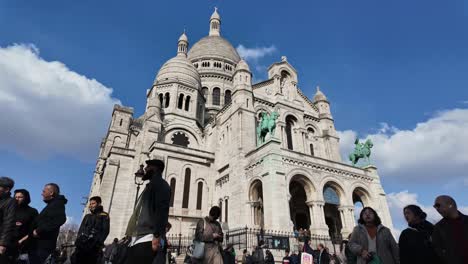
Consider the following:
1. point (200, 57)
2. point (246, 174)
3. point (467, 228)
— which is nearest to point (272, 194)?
point (246, 174)

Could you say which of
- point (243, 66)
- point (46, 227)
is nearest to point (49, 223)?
point (46, 227)

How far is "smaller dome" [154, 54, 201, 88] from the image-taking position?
3219 centimetres

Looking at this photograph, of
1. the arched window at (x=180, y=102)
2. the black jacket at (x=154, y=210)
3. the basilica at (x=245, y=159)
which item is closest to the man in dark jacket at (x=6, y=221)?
the black jacket at (x=154, y=210)

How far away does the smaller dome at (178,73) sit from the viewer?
32.2 m

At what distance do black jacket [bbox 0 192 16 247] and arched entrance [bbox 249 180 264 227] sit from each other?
16.3 m

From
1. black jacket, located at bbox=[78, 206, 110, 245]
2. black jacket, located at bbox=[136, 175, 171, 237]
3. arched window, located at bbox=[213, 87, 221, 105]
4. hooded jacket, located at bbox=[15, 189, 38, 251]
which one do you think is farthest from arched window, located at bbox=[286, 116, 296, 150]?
black jacket, located at bbox=[136, 175, 171, 237]

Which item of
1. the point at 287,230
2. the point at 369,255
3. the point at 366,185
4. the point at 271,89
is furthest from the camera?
the point at 271,89

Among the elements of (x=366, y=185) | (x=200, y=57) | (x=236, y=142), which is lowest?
(x=366, y=185)

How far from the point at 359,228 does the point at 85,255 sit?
519cm

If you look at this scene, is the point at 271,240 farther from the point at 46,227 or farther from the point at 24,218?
the point at 24,218

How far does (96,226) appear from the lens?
5617 millimetres

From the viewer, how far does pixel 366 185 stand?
22.3 m

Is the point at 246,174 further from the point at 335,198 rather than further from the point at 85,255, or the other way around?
the point at 85,255

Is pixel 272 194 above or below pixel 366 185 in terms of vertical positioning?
below
